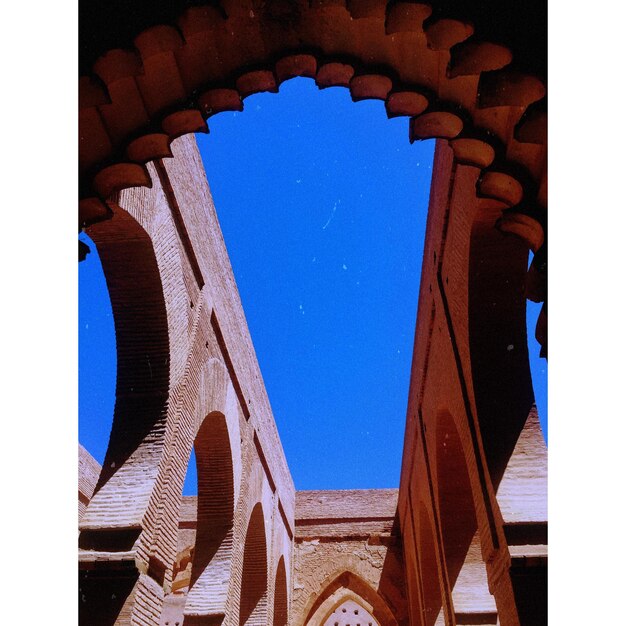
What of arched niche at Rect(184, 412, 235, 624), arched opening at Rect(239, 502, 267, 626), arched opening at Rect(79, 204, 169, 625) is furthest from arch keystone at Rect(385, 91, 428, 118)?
arched opening at Rect(239, 502, 267, 626)

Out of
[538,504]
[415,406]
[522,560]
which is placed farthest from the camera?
[415,406]

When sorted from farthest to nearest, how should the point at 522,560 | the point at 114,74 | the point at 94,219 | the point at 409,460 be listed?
the point at 409,460
the point at 522,560
the point at 94,219
the point at 114,74

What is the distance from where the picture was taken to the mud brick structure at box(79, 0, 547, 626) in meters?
2.26

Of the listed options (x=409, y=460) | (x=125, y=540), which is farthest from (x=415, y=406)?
(x=125, y=540)

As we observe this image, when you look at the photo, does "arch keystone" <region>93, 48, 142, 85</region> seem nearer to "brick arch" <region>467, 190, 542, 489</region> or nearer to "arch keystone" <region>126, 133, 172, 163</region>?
"arch keystone" <region>126, 133, 172, 163</region>

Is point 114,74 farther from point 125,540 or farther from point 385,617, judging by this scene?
point 385,617


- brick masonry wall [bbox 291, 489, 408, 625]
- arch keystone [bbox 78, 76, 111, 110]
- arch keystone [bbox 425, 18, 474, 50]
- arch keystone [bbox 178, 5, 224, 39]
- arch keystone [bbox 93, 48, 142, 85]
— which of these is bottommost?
arch keystone [bbox 78, 76, 111, 110]

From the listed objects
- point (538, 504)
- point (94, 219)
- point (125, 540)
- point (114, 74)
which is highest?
point (114, 74)

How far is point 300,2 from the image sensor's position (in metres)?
2.36

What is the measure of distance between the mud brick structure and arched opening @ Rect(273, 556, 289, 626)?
0.05 metres

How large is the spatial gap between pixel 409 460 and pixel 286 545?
2998 mm

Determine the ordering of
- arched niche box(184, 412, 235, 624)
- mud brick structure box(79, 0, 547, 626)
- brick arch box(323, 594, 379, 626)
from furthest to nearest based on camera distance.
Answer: brick arch box(323, 594, 379, 626) → arched niche box(184, 412, 235, 624) → mud brick structure box(79, 0, 547, 626)

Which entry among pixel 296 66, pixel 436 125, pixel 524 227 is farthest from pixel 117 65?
pixel 524 227

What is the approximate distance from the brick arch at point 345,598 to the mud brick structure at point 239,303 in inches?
56.1
